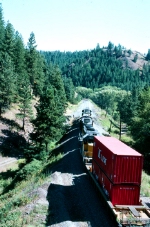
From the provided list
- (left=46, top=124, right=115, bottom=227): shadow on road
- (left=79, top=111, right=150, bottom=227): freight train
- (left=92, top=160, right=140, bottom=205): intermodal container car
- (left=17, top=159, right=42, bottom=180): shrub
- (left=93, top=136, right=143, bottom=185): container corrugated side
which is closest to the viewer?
(left=79, top=111, right=150, bottom=227): freight train

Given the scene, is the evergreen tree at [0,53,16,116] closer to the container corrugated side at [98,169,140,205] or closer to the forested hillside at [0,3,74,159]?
the forested hillside at [0,3,74,159]

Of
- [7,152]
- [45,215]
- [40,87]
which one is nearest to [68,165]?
[45,215]

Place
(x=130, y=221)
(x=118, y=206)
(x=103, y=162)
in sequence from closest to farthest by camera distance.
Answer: (x=130, y=221), (x=118, y=206), (x=103, y=162)

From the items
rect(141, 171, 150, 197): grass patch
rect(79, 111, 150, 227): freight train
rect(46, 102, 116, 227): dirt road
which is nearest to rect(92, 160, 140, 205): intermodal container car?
rect(79, 111, 150, 227): freight train

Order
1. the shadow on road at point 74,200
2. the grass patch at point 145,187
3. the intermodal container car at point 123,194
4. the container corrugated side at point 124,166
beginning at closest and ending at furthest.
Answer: the shadow on road at point 74,200 < the container corrugated side at point 124,166 < the intermodal container car at point 123,194 < the grass patch at point 145,187

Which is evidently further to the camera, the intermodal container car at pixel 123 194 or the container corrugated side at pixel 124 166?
the intermodal container car at pixel 123 194

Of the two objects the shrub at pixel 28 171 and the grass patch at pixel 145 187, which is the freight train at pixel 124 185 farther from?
the shrub at pixel 28 171

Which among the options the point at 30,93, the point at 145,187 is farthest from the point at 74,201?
the point at 30,93

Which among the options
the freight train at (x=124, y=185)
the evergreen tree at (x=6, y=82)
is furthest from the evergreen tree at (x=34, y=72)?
the freight train at (x=124, y=185)

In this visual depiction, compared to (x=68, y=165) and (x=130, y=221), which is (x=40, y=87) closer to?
(x=68, y=165)

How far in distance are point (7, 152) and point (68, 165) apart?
76.6ft

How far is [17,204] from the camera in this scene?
56.6ft

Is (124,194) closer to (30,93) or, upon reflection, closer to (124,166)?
(124,166)

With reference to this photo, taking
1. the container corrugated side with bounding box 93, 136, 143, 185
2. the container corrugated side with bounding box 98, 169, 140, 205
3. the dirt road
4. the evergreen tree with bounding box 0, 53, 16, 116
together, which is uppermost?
the evergreen tree with bounding box 0, 53, 16, 116
